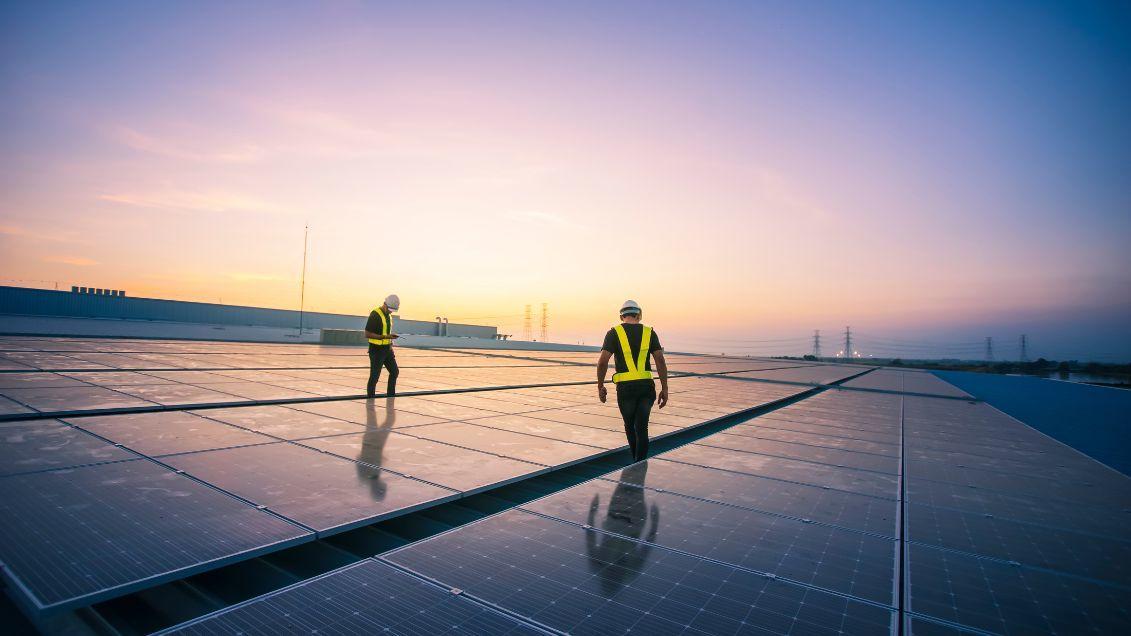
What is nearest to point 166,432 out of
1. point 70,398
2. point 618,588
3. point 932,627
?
point 70,398

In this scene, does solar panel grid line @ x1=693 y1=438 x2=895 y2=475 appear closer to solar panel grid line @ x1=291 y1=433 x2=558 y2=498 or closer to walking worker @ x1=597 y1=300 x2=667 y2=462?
walking worker @ x1=597 y1=300 x2=667 y2=462

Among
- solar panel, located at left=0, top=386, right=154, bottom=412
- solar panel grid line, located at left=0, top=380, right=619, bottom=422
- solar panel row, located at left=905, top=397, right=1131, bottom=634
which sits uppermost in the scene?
solar panel, located at left=0, top=386, right=154, bottom=412

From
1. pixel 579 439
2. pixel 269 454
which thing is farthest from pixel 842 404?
pixel 269 454

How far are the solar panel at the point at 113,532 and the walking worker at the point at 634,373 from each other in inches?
148

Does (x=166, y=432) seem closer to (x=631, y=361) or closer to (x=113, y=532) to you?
(x=113, y=532)

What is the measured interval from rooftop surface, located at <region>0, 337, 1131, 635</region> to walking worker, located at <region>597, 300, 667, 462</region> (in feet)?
1.25

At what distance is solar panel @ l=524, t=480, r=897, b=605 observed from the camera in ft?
10.6

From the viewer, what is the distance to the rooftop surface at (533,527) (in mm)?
2672

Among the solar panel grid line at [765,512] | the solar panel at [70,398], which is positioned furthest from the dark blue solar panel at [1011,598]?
the solar panel at [70,398]

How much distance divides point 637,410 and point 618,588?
3.38 m

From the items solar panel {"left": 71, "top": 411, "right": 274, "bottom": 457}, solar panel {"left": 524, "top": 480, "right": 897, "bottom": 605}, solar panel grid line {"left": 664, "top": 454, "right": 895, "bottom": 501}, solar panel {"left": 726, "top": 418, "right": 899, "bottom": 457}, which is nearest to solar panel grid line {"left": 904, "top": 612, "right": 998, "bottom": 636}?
solar panel {"left": 524, "top": 480, "right": 897, "bottom": 605}

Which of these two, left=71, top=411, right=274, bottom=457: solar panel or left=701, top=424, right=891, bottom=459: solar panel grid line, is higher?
left=71, top=411, right=274, bottom=457: solar panel

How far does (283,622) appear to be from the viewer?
247 cm

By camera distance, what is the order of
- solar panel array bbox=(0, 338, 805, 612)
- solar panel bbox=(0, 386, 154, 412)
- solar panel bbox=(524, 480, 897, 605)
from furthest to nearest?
solar panel bbox=(0, 386, 154, 412), solar panel bbox=(524, 480, 897, 605), solar panel array bbox=(0, 338, 805, 612)
